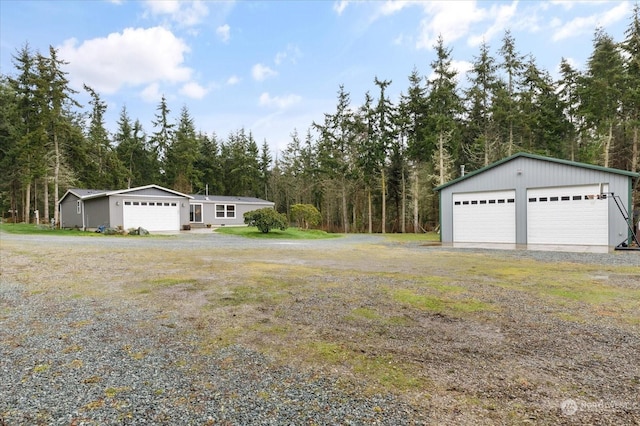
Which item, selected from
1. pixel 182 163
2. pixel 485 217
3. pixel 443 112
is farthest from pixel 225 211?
pixel 485 217

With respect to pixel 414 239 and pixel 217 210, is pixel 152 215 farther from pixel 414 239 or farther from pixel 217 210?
pixel 414 239

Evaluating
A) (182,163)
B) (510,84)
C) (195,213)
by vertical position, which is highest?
(510,84)

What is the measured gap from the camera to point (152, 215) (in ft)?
69.3

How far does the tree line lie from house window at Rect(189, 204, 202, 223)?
23.2ft

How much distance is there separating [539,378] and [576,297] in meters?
3.05

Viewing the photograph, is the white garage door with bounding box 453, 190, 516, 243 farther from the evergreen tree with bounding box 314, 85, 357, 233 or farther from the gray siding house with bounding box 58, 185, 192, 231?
the gray siding house with bounding box 58, 185, 192, 231

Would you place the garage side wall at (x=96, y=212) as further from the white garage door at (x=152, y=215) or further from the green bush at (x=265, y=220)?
the green bush at (x=265, y=220)

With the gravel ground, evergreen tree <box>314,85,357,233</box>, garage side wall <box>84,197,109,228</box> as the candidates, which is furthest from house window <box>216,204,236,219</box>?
the gravel ground

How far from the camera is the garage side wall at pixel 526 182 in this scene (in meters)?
11.1

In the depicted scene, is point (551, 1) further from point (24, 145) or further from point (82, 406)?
point (24, 145)

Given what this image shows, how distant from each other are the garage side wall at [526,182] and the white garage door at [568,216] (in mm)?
177

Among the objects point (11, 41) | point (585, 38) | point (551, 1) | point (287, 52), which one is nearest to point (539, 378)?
point (551, 1)

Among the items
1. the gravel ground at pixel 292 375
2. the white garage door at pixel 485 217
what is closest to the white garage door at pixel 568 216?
the white garage door at pixel 485 217

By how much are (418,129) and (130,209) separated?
20.0m
